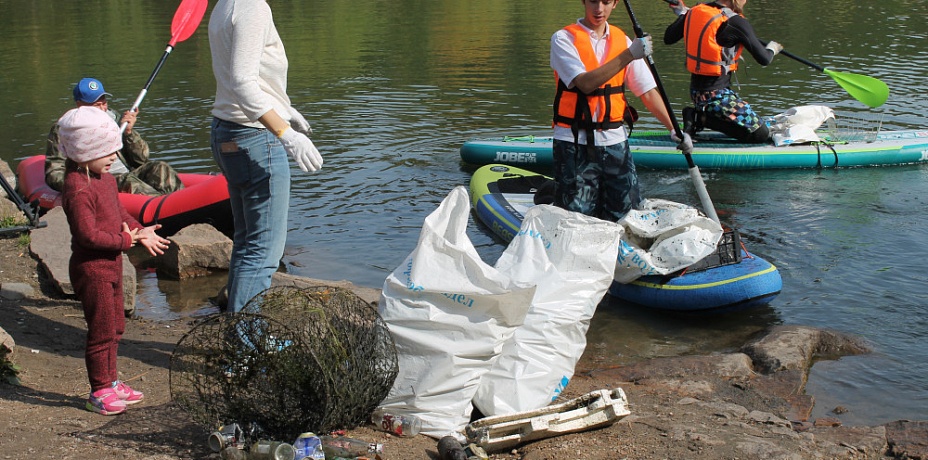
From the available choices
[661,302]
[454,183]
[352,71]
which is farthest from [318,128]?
[661,302]

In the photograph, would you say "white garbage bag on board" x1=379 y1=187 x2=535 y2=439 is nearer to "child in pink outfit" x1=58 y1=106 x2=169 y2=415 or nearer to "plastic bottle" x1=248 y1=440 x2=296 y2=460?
"plastic bottle" x1=248 y1=440 x2=296 y2=460

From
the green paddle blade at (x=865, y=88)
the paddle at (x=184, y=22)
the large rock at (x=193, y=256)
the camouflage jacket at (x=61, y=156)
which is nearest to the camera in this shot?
the large rock at (x=193, y=256)

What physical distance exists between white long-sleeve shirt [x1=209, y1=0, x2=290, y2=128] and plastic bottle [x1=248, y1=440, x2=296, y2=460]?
143cm

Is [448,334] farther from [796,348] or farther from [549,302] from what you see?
[796,348]

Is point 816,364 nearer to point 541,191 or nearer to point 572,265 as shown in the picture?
point 572,265

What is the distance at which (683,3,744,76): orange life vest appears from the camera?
330 inches

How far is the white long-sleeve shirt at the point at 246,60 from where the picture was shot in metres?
3.90

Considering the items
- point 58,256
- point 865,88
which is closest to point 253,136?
point 58,256

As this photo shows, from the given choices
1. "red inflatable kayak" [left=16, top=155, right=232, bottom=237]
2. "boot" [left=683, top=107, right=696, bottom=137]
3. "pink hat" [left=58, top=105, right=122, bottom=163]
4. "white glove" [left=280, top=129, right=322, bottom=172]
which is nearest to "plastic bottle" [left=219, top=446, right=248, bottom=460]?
"white glove" [left=280, top=129, right=322, bottom=172]

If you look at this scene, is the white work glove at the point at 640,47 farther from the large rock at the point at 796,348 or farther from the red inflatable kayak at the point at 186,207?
the red inflatable kayak at the point at 186,207

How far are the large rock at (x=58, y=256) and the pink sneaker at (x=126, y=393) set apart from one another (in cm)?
156

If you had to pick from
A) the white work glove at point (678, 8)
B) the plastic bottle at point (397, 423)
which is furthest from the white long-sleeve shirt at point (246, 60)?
the white work glove at point (678, 8)

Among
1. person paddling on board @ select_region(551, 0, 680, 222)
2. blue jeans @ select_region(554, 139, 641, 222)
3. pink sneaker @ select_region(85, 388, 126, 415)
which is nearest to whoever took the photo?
pink sneaker @ select_region(85, 388, 126, 415)

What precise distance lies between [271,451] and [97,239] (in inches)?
48.8
